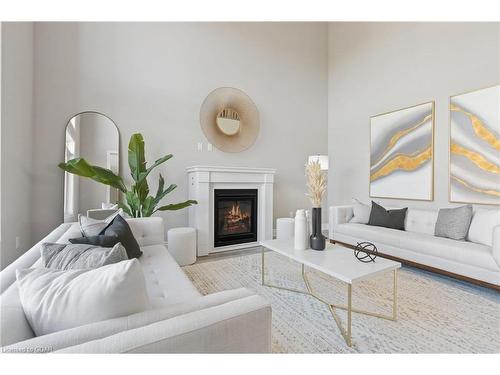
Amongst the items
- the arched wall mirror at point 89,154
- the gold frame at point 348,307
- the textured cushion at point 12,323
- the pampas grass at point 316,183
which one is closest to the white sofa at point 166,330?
the textured cushion at point 12,323

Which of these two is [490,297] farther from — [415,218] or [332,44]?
[332,44]

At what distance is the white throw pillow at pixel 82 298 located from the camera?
735 millimetres

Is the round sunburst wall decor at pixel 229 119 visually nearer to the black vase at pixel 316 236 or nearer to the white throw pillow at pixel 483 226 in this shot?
the black vase at pixel 316 236

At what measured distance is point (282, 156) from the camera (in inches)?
177

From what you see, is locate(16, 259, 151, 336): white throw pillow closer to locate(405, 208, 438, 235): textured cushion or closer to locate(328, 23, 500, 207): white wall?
locate(405, 208, 438, 235): textured cushion

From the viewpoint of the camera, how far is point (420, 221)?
3.09 metres

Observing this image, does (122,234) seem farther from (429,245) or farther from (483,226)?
(483,226)

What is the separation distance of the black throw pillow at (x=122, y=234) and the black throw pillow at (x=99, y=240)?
0.16ft

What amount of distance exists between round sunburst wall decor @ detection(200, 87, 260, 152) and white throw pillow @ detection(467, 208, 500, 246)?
3078mm

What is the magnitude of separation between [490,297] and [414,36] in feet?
11.5

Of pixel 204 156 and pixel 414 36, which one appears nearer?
pixel 414 36

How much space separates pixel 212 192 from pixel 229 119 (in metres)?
1.32

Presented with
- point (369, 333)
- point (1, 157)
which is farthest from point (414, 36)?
point (1, 157)

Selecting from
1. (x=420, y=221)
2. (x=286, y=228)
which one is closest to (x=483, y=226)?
(x=420, y=221)
